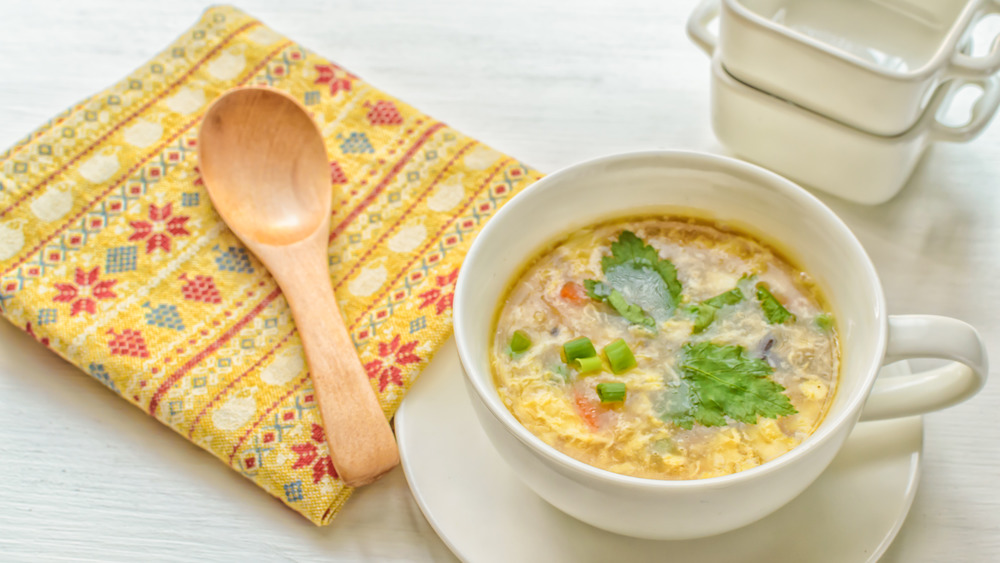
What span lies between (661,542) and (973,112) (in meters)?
0.95

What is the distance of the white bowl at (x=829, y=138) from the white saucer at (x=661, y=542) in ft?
1.40

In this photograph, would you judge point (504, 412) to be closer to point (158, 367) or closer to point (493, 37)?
point (158, 367)

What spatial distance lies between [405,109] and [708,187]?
680 millimetres

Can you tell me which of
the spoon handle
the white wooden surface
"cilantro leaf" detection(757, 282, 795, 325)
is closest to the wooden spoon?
the spoon handle

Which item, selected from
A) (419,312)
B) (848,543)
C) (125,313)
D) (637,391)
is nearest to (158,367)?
(125,313)

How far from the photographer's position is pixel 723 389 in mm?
1179

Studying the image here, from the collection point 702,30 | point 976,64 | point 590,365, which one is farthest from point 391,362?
point 976,64

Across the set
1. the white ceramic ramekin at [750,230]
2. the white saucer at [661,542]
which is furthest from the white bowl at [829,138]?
the white saucer at [661,542]

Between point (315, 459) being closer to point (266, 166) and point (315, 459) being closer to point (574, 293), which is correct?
point (574, 293)

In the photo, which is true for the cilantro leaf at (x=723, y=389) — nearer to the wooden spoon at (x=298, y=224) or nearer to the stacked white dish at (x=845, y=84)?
the wooden spoon at (x=298, y=224)

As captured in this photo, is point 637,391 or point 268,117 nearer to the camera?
point 637,391

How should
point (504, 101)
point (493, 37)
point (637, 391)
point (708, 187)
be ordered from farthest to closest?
point (493, 37), point (504, 101), point (708, 187), point (637, 391)

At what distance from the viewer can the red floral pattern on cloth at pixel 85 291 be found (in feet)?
4.84

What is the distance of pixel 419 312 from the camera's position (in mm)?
1449
